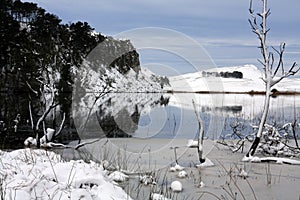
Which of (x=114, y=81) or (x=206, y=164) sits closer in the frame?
(x=206, y=164)

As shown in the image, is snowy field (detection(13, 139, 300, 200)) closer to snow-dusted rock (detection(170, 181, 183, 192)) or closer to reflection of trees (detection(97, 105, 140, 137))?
snow-dusted rock (detection(170, 181, 183, 192))

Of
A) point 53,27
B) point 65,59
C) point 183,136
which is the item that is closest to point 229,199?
point 183,136

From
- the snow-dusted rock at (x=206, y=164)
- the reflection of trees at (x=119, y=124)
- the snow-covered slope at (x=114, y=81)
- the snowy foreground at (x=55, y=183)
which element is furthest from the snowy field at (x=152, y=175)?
the reflection of trees at (x=119, y=124)

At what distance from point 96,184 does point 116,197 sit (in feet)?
1.09

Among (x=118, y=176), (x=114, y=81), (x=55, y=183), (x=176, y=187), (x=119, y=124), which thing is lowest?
(x=176, y=187)

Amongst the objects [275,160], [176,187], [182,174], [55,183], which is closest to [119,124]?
[275,160]

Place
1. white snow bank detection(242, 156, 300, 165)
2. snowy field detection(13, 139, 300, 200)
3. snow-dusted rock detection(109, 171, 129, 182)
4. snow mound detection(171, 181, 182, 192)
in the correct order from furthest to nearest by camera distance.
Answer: white snow bank detection(242, 156, 300, 165) → snow-dusted rock detection(109, 171, 129, 182) → snow mound detection(171, 181, 182, 192) → snowy field detection(13, 139, 300, 200)

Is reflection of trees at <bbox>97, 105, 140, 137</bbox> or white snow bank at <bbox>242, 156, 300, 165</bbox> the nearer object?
white snow bank at <bbox>242, 156, 300, 165</bbox>

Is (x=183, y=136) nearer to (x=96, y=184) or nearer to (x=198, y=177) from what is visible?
(x=198, y=177)

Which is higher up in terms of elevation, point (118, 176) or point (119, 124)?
point (119, 124)

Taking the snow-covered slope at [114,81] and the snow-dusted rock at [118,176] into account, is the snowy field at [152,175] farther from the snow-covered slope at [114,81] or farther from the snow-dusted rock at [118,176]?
the snow-covered slope at [114,81]

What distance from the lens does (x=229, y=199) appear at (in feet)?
20.4

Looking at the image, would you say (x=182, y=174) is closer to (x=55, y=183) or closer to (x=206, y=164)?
(x=206, y=164)

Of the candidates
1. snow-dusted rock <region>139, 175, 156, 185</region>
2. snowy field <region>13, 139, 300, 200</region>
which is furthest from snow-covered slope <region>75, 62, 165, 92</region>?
snow-dusted rock <region>139, 175, 156, 185</region>
